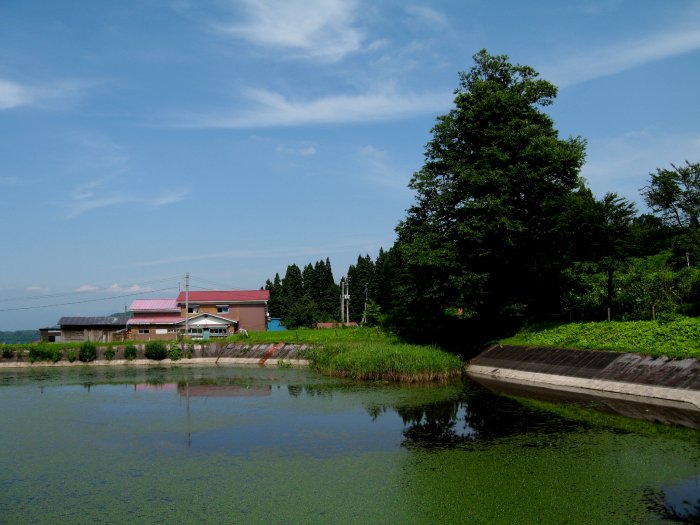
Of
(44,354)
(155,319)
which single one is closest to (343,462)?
(44,354)

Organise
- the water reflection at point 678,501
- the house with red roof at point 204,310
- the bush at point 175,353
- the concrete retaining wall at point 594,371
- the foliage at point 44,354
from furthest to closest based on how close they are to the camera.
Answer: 1. the house with red roof at point 204,310
2. the bush at point 175,353
3. the foliage at point 44,354
4. the concrete retaining wall at point 594,371
5. the water reflection at point 678,501

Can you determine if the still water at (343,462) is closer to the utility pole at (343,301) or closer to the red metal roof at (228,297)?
the red metal roof at (228,297)

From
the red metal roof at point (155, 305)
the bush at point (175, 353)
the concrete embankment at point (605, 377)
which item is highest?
the red metal roof at point (155, 305)

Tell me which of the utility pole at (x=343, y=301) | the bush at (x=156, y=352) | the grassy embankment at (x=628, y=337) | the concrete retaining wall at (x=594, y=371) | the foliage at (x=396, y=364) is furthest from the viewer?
the utility pole at (x=343, y=301)

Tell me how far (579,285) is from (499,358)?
21.4ft

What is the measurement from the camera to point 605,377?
20.0 meters

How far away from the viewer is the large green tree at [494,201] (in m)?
28.9

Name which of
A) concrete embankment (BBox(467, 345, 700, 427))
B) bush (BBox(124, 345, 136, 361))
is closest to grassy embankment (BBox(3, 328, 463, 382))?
concrete embankment (BBox(467, 345, 700, 427))

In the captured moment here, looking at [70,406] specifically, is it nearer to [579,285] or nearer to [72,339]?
[579,285]

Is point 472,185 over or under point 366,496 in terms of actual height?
over

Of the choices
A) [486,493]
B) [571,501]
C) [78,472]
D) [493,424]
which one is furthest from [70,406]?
[571,501]

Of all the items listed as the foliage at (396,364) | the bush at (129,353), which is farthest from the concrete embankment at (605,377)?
the bush at (129,353)

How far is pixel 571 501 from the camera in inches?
366

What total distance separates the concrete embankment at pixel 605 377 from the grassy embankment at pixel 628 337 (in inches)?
19.5
